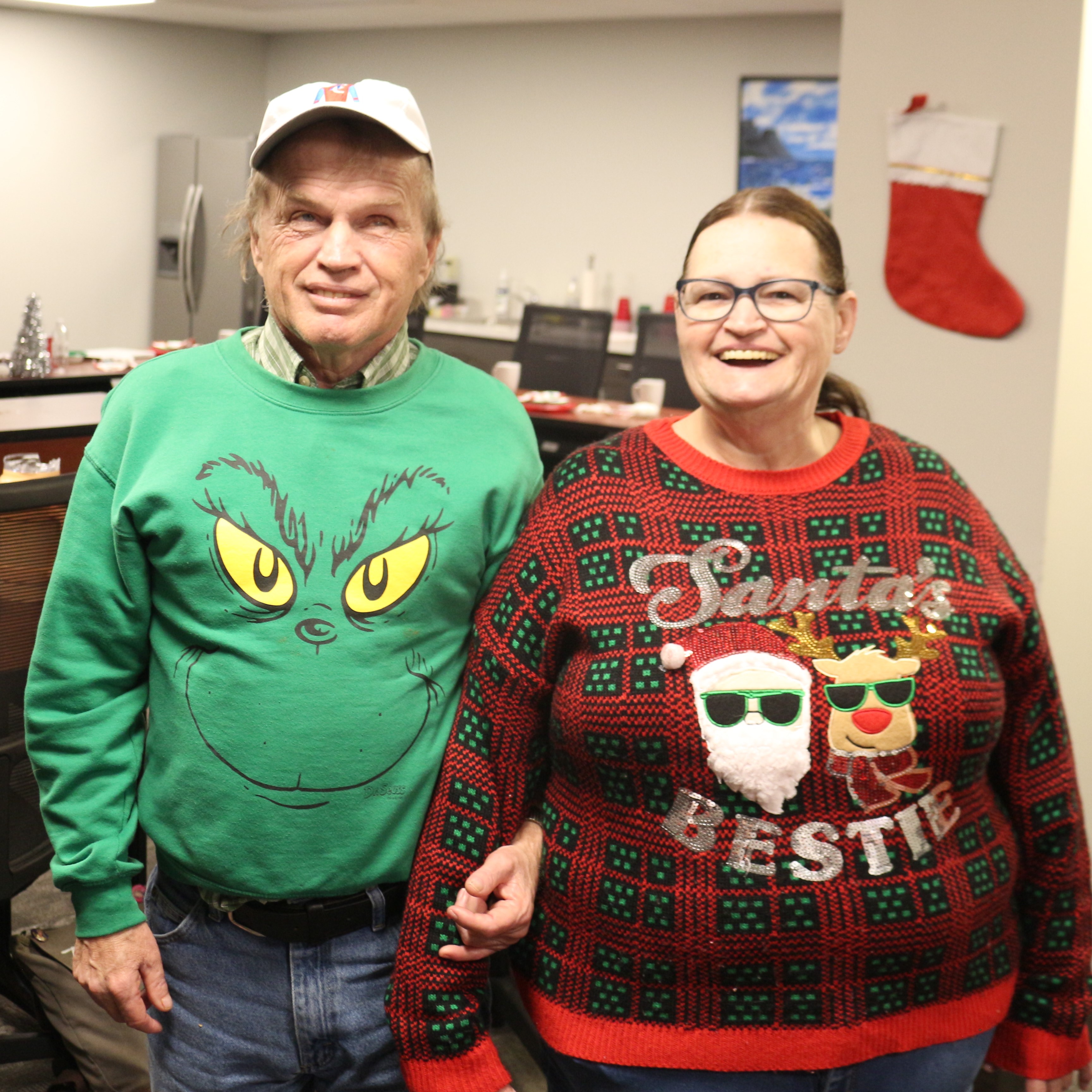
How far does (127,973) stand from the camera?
121cm

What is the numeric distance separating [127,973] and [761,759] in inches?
26.0

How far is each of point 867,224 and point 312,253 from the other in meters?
2.02

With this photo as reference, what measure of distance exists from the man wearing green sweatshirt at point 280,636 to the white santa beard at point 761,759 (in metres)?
0.24

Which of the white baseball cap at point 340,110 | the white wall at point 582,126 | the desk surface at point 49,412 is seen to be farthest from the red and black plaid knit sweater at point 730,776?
the white wall at point 582,126

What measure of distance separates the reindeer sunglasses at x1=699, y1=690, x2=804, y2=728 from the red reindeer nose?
5cm

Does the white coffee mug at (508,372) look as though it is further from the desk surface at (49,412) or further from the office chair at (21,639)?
the office chair at (21,639)

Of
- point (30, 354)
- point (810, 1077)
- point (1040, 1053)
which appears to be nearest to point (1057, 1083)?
point (1040, 1053)

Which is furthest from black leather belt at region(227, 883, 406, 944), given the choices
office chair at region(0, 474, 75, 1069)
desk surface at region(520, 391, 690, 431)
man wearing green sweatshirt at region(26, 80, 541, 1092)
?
desk surface at region(520, 391, 690, 431)

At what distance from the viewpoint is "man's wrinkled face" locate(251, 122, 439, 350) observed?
3.85 feet

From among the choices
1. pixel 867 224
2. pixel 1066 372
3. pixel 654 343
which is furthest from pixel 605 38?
pixel 1066 372

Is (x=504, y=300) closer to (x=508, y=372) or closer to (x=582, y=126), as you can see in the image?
(x=582, y=126)

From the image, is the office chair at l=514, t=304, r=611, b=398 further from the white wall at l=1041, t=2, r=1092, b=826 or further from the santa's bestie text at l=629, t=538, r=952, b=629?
the santa's bestie text at l=629, t=538, r=952, b=629

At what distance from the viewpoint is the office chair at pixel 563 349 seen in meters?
5.55

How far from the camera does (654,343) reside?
5.50 metres
